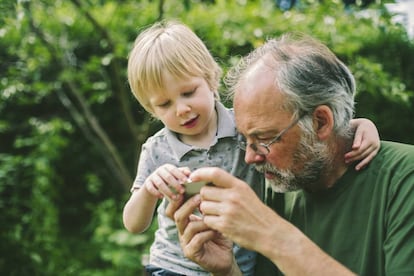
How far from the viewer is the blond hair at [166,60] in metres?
2.20

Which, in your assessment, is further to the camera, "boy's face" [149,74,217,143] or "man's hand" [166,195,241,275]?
"boy's face" [149,74,217,143]

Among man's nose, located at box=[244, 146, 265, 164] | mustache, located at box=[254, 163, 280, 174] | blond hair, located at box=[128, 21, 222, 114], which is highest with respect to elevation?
blond hair, located at box=[128, 21, 222, 114]

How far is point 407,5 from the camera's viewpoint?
983 cm

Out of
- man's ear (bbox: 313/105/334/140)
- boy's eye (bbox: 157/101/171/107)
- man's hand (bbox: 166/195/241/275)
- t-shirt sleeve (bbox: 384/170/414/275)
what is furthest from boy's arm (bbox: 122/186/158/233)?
t-shirt sleeve (bbox: 384/170/414/275)

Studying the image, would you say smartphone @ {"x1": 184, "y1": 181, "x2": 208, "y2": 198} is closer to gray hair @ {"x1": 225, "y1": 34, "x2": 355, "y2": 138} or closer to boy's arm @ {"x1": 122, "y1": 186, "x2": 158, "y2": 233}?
boy's arm @ {"x1": 122, "y1": 186, "x2": 158, "y2": 233}

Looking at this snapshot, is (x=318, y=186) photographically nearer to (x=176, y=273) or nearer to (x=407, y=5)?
(x=176, y=273)

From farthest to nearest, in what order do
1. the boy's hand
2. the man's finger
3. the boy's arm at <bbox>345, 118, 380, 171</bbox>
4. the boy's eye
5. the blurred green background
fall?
the blurred green background → the boy's eye → the boy's arm at <bbox>345, 118, 380, 171</bbox> → the boy's hand → the man's finger

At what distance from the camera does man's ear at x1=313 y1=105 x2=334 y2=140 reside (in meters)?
2.17

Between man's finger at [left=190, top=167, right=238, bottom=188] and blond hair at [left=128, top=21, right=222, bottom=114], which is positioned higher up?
blond hair at [left=128, top=21, right=222, bottom=114]

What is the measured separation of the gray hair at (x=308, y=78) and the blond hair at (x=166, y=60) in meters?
0.15

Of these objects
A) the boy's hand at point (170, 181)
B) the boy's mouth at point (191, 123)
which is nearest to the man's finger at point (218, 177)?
the boy's hand at point (170, 181)

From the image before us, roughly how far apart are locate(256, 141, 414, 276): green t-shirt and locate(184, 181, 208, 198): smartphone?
538 mm

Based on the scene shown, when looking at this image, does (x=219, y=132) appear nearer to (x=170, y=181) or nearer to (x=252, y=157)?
(x=252, y=157)

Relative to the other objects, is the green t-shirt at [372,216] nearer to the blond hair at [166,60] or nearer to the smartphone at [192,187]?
the smartphone at [192,187]
